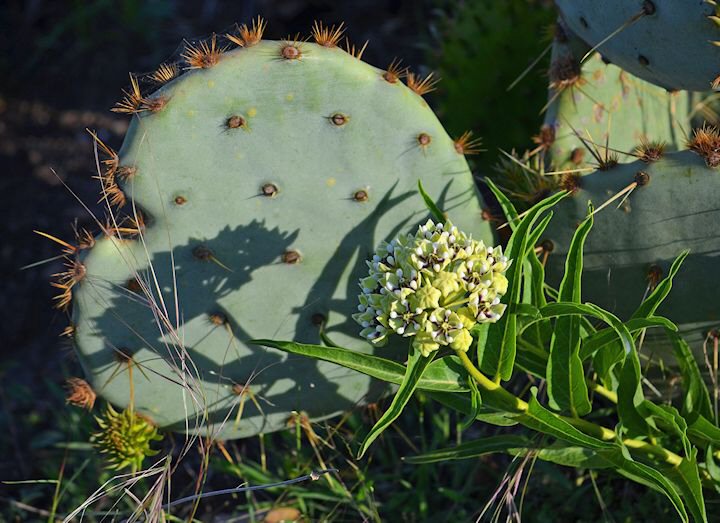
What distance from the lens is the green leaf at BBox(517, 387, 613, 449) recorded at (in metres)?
1.21

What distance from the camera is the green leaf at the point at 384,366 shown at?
3.96 ft

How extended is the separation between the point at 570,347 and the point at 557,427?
132mm

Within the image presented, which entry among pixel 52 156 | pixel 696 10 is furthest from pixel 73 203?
pixel 696 10

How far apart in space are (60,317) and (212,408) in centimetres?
113

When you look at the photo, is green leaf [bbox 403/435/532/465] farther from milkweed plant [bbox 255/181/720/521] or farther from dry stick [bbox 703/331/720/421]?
dry stick [bbox 703/331/720/421]

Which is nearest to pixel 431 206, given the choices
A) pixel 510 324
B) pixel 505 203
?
pixel 505 203

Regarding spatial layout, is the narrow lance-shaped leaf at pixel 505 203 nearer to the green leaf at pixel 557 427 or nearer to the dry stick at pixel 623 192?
the dry stick at pixel 623 192

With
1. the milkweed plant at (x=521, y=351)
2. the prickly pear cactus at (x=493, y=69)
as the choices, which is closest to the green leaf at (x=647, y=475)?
the milkweed plant at (x=521, y=351)

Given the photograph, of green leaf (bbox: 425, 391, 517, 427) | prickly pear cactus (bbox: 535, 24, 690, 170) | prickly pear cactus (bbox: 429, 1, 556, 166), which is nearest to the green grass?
green leaf (bbox: 425, 391, 517, 427)

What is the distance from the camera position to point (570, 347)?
1.29 m

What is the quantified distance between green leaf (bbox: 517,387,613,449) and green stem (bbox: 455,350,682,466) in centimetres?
2

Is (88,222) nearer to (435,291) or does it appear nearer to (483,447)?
(483,447)

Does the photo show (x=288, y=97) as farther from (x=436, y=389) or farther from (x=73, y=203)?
(x=73, y=203)

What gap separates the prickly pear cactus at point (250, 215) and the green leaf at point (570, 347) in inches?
10.5
